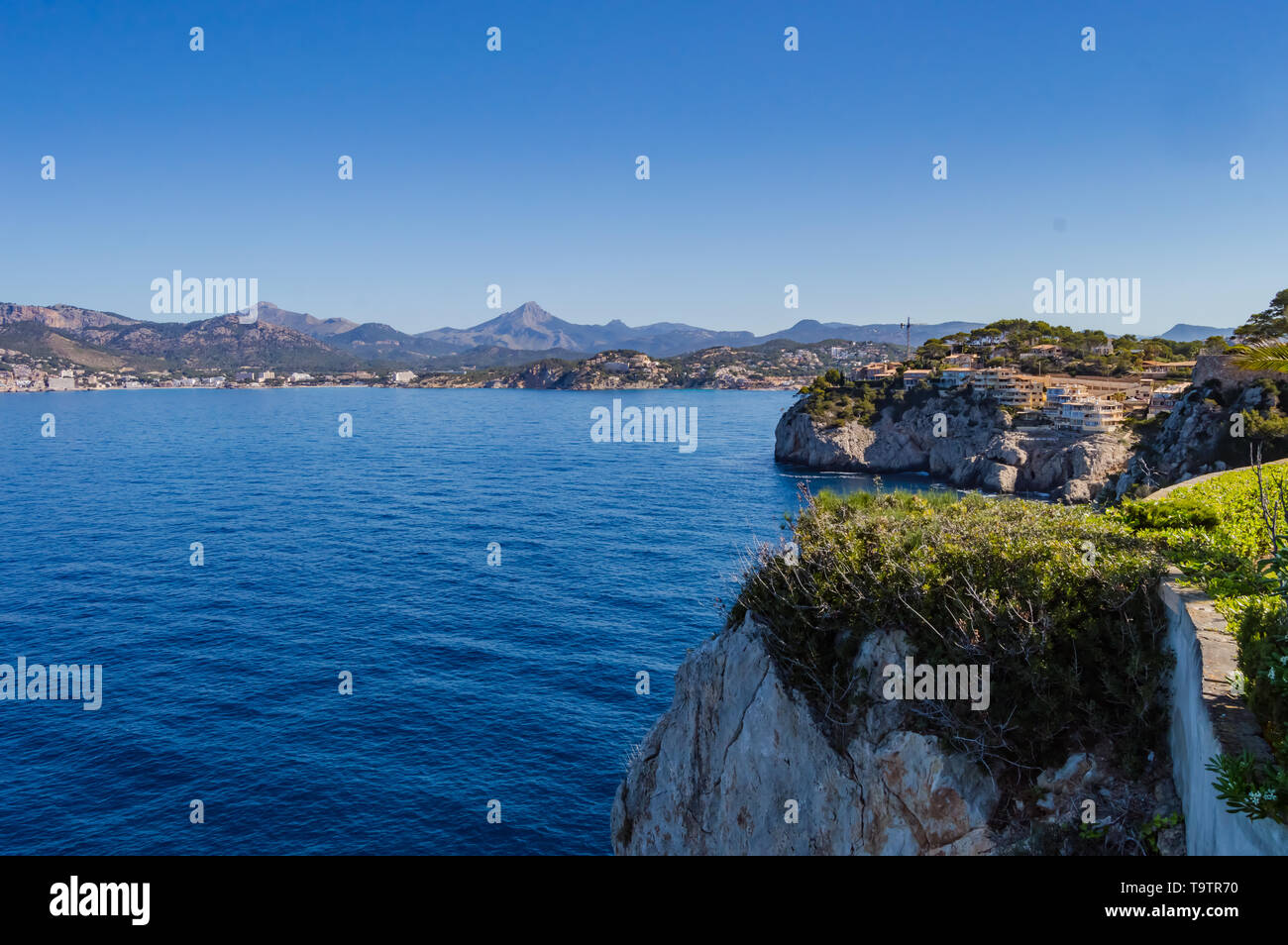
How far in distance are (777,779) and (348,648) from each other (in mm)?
28609

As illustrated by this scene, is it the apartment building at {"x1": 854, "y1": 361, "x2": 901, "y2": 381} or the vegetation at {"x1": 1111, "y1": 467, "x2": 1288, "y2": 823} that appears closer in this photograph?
the vegetation at {"x1": 1111, "y1": 467, "x2": 1288, "y2": 823}

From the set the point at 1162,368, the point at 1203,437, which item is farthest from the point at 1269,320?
the point at 1162,368

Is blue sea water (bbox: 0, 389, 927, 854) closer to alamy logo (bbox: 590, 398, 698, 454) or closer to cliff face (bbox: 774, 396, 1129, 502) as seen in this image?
cliff face (bbox: 774, 396, 1129, 502)

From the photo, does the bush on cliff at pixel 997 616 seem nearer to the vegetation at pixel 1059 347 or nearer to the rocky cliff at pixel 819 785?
the rocky cliff at pixel 819 785

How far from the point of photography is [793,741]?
13.8 m

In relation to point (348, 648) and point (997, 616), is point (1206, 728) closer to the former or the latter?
point (997, 616)

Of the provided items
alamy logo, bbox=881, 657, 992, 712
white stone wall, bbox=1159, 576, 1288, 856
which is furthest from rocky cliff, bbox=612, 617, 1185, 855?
white stone wall, bbox=1159, 576, 1288, 856

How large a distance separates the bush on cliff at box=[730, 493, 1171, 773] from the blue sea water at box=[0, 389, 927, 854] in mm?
3655

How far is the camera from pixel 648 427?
156 metres

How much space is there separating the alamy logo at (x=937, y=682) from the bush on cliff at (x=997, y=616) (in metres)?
0.15

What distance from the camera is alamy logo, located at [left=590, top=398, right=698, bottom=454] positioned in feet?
426
